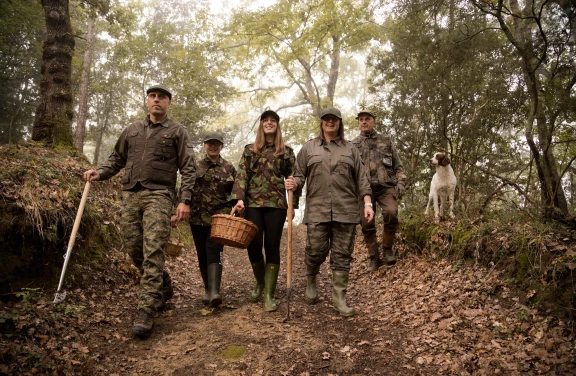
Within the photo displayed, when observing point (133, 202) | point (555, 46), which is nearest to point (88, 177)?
point (133, 202)

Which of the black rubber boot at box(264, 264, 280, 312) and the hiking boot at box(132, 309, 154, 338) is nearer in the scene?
the hiking boot at box(132, 309, 154, 338)

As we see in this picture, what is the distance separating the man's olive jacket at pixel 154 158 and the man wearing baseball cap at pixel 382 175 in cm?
340

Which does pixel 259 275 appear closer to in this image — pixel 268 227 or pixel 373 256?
Result: pixel 268 227

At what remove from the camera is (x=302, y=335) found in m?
4.30

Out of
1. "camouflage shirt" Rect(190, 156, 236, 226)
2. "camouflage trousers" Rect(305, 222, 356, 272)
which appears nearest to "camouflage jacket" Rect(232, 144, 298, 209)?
"camouflage shirt" Rect(190, 156, 236, 226)

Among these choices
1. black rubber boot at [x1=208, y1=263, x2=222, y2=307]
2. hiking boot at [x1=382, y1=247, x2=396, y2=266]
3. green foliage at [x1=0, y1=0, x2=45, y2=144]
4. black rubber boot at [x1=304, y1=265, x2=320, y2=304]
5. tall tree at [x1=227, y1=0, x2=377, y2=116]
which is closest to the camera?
black rubber boot at [x1=208, y1=263, x2=222, y2=307]

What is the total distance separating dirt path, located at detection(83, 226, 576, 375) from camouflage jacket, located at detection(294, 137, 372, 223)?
1413 mm

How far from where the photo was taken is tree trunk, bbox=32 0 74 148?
30.0ft

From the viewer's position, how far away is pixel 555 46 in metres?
6.33

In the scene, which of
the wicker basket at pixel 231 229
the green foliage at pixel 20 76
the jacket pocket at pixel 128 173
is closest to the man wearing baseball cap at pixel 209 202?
the wicker basket at pixel 231 229

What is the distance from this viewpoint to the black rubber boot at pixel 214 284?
495cm

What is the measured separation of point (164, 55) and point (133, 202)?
19.1 meters

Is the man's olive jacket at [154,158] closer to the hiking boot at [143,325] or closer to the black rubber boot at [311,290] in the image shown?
the hiking boot at [143,325]

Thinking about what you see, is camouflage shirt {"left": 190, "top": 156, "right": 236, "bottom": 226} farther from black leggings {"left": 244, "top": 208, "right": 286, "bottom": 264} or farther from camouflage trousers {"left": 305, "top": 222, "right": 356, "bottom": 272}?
camouflage trousers {"left": 305, "top": 222, "right": 356, "bottom": 272}
